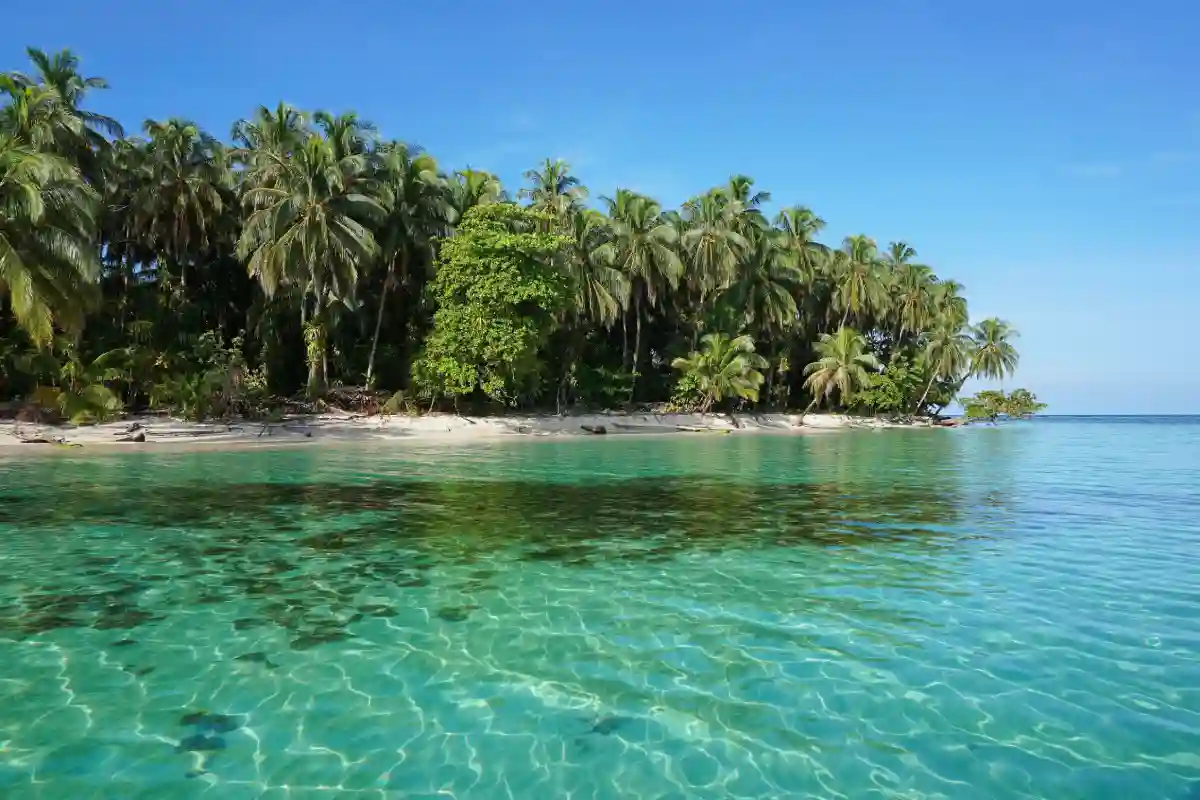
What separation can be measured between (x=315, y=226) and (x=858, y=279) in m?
37.6

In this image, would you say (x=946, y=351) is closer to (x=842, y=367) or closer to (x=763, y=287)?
(x=842, y=367)

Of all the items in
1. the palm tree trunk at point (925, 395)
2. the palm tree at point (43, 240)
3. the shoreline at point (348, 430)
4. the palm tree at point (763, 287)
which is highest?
the palm tree at point (763, 287)

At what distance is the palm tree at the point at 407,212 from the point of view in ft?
115

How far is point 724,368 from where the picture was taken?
4219 cm

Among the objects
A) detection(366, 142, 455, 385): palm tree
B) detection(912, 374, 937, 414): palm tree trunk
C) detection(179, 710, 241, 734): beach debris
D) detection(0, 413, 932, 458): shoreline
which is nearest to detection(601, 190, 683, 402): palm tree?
detection(0, 413, 932, 458): shoreline

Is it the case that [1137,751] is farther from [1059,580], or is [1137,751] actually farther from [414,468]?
[414,468]

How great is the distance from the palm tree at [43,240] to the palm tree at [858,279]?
44.7m

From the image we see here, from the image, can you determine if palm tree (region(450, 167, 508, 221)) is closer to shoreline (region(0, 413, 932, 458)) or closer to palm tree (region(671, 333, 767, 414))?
shoreline (region(0, 413, 932, 458))

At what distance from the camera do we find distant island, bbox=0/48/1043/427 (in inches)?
1041

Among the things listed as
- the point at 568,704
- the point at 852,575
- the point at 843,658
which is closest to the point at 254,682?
the point at 568,704

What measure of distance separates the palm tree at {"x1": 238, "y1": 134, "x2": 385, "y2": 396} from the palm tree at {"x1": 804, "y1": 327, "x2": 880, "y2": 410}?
104 ft

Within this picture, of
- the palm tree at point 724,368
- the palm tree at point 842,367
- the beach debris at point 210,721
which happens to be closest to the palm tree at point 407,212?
the palm tree at point 724,368

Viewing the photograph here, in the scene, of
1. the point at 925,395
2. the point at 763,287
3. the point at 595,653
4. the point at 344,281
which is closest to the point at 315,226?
the point at 344,281

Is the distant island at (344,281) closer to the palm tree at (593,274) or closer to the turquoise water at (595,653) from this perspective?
the palm tree at (593,274)
